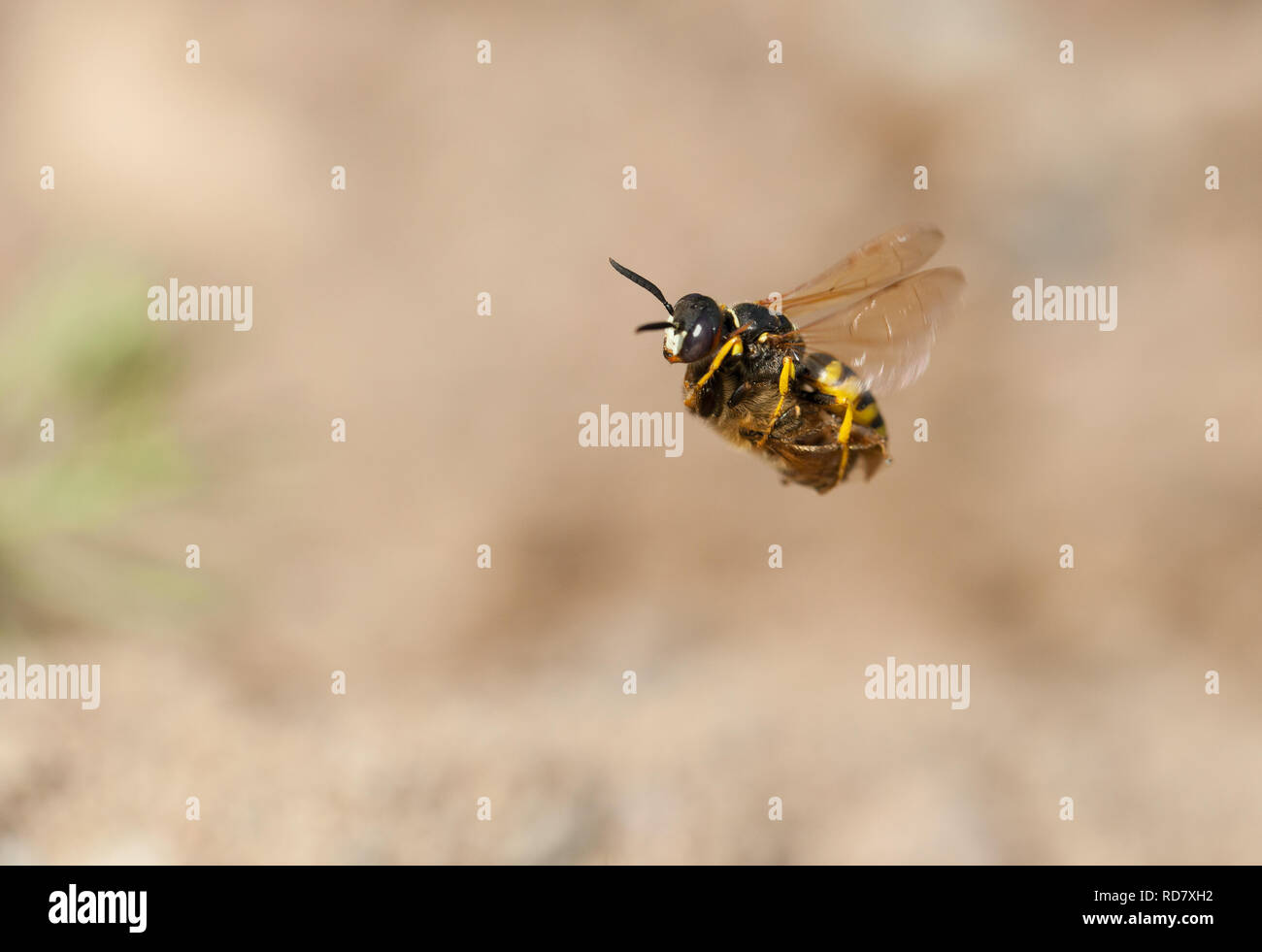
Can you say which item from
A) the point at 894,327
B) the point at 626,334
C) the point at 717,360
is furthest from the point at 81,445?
the point at 626,334

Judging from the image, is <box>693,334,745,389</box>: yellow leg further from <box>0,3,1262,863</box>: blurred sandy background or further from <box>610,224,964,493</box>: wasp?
<box>0,3,1262,863</box>: blurred sandy background

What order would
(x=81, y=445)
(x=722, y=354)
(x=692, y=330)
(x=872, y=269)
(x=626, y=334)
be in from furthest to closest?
(x=626, y=334)
(x=81, y=445)
(x=872, y=269)
(x=722, y=354)
(x=692, y=330)

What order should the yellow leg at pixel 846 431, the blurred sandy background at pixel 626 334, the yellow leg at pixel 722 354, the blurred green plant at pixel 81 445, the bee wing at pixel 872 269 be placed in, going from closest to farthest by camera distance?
the yellow leg at pixel 722 354 → the yellow leg at pixel 846 431 → the bee wing at pixel 872 269 → the blurred green plant at pixel 81 445 → the blurred sandy background at pixel 626 334

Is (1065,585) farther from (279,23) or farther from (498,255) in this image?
(279,23)

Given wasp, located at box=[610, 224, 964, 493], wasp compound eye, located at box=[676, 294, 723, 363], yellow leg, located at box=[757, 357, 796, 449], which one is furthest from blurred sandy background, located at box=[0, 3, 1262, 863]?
wasp compound eye, located at box=[676, 294, 723, 363]

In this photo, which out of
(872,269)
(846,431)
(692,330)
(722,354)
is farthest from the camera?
(872,269)

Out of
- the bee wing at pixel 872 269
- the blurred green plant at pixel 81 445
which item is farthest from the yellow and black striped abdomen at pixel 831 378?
the blurred green plant at pixel 81 445

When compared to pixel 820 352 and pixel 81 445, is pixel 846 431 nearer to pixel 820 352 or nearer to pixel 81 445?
pixel 820 352

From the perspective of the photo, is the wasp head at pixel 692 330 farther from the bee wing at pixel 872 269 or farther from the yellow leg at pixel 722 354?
the bee wing at pixel 872 269
